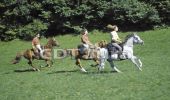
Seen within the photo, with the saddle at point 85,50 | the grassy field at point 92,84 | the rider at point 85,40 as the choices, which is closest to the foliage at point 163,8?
the grassy field at point 92,84

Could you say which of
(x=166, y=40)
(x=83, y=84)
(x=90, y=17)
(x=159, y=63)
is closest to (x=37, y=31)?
(x=90, y=17)

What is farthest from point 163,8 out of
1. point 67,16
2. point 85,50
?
point 85,50

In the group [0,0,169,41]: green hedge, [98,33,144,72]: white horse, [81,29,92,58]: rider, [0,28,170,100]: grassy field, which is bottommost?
[0,28,170,100]: grassy field

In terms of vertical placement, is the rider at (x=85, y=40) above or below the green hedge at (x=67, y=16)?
below

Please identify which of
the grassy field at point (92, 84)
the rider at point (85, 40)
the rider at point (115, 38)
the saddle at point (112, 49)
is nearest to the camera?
the grassy field at point (92, 84)

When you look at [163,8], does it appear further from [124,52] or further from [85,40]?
[124,52]

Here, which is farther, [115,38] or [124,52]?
[124,52]

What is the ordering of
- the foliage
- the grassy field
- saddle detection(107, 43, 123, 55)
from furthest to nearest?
the foliage, saddle detection(107, 43, 123, 55), the grassy field

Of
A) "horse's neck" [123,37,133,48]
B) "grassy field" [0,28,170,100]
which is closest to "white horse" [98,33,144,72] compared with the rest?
"horse's neck" [123,37,133,48]

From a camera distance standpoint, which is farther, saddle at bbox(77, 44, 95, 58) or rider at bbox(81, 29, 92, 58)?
saddle at bbox(77, 44, 95, 58)

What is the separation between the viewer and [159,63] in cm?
2666

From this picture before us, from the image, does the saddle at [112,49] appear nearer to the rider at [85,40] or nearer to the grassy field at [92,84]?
the grassy field at [92,84]

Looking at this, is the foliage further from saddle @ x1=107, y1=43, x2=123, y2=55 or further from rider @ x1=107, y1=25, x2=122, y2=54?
rider @ x1=107, y1=25, x2=122, y2=54

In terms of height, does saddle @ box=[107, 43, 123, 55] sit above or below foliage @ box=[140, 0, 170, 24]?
below
